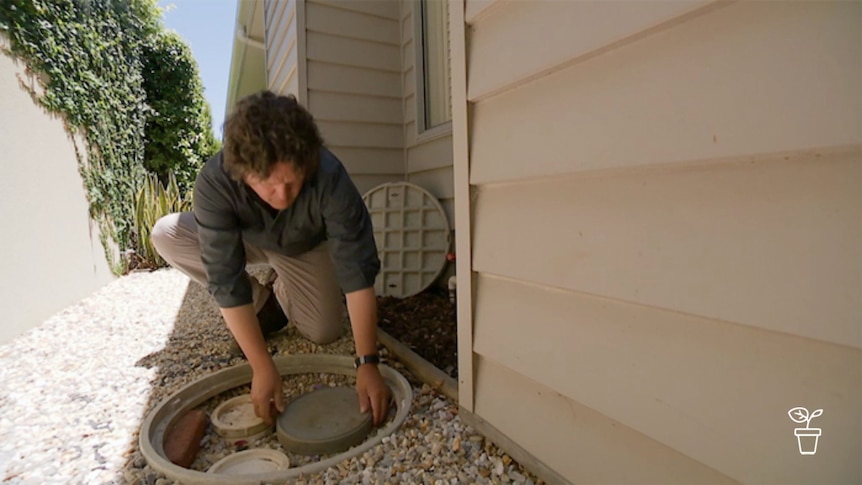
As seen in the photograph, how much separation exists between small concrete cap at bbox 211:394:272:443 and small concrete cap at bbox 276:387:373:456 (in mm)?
96

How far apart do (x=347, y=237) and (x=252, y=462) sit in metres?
0.81

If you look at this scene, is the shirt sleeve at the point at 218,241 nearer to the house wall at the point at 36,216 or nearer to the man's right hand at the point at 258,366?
the man's right hand at the point at 258,366

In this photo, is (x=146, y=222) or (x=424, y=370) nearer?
(x=424, y=370)

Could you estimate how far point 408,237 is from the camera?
312 centimetres

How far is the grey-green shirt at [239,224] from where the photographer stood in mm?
1476

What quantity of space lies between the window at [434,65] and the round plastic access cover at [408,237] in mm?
616

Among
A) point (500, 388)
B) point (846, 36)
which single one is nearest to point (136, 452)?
point (500, 388)

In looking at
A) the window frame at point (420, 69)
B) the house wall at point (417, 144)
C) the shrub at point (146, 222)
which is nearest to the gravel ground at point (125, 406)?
the house wall at point (417, 144)

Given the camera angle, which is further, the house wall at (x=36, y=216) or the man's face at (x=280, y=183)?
the house wall at (x=36, y=216)

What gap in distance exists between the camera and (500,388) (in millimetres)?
1232

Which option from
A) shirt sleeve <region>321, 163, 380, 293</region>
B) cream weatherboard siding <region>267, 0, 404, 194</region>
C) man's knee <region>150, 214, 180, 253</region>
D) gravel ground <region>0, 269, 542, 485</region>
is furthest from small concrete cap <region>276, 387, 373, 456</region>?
cream weatherboard siding <region>267, 0, 404, 194</region>

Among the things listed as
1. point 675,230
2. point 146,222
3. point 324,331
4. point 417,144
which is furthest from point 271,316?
→ point 146,222

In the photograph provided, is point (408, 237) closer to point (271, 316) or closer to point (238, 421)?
point (271, 316)

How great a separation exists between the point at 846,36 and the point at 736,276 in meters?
0.35
